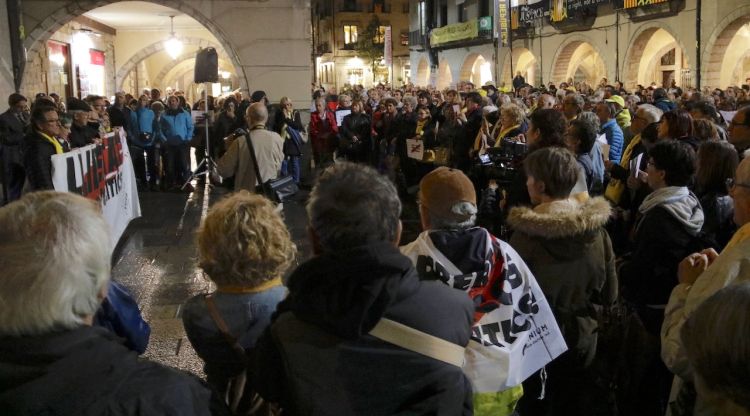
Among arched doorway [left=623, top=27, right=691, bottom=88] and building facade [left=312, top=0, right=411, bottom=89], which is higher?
building facade [left=312, top=0, right=411, bottom=89]

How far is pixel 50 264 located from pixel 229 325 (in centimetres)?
101

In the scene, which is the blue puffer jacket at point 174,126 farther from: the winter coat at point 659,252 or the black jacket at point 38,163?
the winter coat at point 659,252

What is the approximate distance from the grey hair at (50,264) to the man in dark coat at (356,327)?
0.54m

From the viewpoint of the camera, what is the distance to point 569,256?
3.43 meters

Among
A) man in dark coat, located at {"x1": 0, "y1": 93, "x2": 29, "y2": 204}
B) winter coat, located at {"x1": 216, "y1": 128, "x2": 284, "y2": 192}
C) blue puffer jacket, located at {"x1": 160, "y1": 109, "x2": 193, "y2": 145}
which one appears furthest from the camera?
blue puffer jacket, located at {"x1": 160, "y1": 109, "x2": 193, "y2": 145}

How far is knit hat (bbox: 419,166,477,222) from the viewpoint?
2.81 m

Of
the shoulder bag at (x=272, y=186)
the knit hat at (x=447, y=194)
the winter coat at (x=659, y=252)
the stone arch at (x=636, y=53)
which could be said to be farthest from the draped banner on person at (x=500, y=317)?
the stone arch at (x=636, y=53)

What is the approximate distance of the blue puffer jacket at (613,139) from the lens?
24.8ft

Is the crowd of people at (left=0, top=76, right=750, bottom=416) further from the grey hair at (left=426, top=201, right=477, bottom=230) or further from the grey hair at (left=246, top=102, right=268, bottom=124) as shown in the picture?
the grey hair at (left=246, top=102, right=268, bottom=124)

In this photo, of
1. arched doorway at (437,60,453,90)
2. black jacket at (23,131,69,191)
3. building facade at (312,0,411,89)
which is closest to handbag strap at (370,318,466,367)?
black jacket at (23,131,69,191)

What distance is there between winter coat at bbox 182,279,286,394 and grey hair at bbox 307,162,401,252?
587 mm

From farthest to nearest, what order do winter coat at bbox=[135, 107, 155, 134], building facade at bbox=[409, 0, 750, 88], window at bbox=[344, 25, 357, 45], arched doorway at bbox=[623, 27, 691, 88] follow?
window at bbox=[344, 25, 357, 45]
arched doorway at bbox=[623, 27, 691, 88]
building facade at bbox=[409, 0, 750, 88]
winter coat at bbox=[135, 107, 155, 134]

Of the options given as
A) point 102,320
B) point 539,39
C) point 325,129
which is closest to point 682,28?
point 539,39

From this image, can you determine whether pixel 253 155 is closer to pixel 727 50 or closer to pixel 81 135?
pixel 81 135
